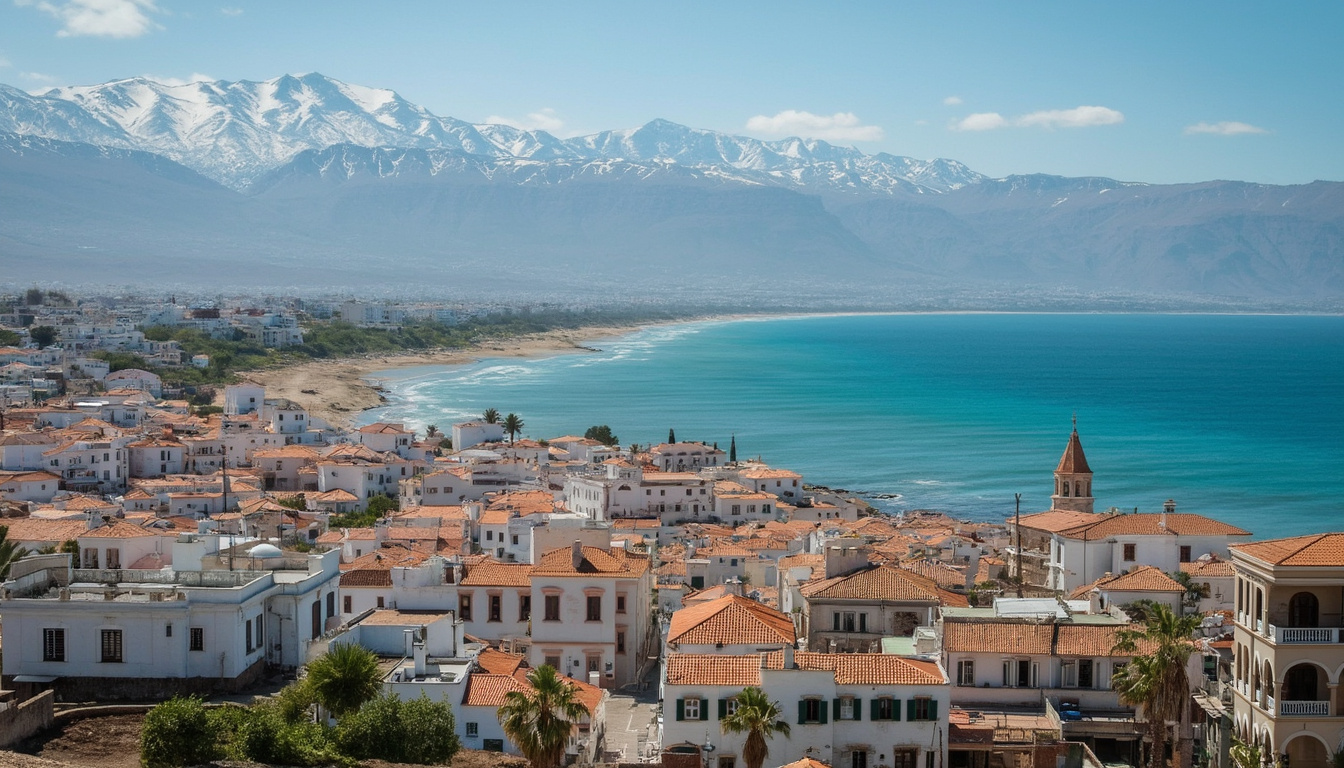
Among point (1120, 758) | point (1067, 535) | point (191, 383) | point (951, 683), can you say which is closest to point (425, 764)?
point (951, 683)

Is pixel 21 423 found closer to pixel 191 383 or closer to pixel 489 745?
pixel 191 383

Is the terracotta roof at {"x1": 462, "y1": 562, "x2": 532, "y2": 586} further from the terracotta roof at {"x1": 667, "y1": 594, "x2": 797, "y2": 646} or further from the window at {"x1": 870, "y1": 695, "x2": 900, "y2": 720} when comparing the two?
the window at {"x1": 870, "y1": 695, "x2": 900, "y2": 720}

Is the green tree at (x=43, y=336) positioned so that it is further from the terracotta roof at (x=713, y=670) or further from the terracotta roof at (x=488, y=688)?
the terracotta roof at (x=713, y=670)

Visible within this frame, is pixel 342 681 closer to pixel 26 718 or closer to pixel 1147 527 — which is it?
pixel 26 718

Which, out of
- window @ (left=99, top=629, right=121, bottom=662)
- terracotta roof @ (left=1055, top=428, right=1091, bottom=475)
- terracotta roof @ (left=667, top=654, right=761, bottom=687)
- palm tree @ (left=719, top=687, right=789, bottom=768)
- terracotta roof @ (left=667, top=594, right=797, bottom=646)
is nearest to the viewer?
palm tree @ (left=719, top=687, right=789, bottom=768)

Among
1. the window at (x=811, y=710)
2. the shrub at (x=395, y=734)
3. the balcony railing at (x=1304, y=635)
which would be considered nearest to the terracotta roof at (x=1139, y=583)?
the balcony railing at (x=1304, y=635)

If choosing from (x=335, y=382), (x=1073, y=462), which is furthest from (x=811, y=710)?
(x=335, y=382)

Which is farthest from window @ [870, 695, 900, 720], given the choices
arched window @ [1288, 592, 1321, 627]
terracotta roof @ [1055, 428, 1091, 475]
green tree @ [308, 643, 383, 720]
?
terracotta roof @ [1055, 428, 1091, 475]
